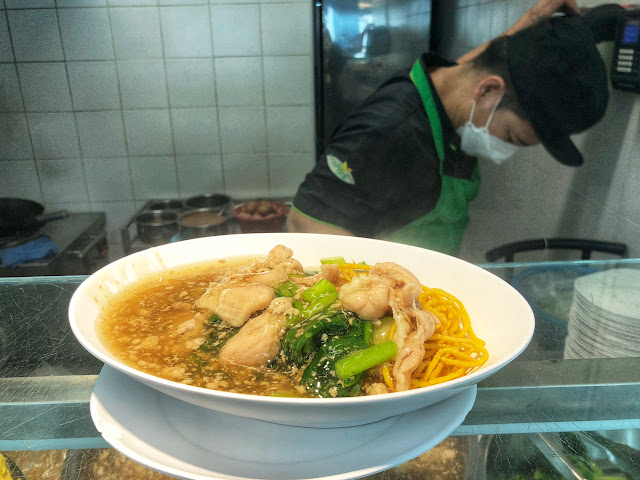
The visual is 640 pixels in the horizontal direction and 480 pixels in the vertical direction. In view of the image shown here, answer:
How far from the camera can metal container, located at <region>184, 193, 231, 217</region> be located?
12.4 feet

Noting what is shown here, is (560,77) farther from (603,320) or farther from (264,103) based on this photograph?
(264,103)

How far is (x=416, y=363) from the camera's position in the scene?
0.76 meters

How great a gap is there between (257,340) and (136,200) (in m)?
3.43

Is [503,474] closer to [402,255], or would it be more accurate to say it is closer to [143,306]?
[402,255]

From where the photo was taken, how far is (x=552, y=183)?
2549 mm

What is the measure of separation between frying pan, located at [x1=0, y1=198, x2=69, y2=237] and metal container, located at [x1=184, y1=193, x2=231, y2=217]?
0.94m

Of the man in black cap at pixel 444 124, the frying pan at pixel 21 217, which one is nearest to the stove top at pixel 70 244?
the frying pan at pixel 21 217

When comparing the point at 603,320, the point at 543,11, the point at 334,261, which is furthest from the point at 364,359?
the point at 543,11

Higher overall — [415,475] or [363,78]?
[363,78]

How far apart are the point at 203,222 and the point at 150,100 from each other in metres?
1.12

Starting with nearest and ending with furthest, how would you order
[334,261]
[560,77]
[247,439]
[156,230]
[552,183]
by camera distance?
[247,439] < [334,261] < [560,77] < [552,183] < [156,230]

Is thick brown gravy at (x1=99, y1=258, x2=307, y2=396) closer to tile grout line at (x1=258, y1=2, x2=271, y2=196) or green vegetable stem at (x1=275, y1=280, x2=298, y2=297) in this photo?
green vegetable stem at (x1=275, y1=280, x2=298, y2=297)

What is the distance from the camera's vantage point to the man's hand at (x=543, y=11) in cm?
212

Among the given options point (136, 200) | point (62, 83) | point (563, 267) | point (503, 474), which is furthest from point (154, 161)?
point (503, 474)
